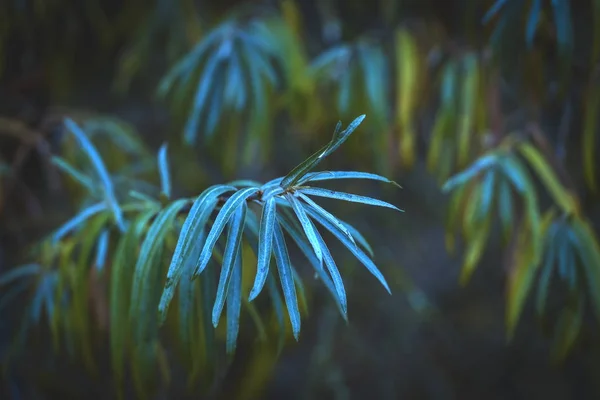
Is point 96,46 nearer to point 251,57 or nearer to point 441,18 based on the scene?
point 251,57

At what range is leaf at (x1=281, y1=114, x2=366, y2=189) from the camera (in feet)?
1.94

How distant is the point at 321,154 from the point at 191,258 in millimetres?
241

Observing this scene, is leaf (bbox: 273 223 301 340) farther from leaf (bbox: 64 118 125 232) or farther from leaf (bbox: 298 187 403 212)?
leaf (bbox: 64 118 125 232)

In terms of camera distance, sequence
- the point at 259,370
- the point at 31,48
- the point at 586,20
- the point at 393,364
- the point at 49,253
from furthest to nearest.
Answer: the point at 393,364 < the point at 31,48 < the point at 259,370 < the point at 586,20 < the point at 49,253

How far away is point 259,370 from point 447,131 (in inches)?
25.1

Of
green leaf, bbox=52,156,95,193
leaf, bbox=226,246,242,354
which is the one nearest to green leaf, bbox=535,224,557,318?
leaf, bbox=226,246,242,354

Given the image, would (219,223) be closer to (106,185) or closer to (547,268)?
(106,185)

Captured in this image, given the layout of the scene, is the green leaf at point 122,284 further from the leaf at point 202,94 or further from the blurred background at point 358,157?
the leaf at point 202,94

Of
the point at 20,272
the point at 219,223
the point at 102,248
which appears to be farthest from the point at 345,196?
the point at 20,272

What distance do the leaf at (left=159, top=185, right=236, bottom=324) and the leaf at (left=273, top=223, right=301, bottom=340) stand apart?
9cm

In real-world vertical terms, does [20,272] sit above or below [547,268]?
above

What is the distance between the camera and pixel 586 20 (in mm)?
1078

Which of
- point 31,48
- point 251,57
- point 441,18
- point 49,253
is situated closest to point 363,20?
point 441,18

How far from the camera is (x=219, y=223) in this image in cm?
59
